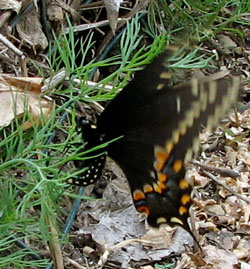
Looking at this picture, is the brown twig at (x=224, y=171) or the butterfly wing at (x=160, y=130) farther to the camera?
the brown twig at (x=224, y=171)

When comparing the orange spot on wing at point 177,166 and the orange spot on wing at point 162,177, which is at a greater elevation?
the orange spot on wing at point 177,166

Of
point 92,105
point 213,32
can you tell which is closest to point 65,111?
point 92,105

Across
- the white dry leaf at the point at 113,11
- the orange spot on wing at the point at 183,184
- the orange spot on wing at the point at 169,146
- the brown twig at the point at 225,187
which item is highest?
the white dry leaf at the point at 113,11

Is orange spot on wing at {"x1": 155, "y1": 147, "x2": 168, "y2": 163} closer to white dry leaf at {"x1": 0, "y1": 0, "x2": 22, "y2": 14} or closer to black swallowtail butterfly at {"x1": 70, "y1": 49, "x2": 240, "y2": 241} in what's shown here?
black swallowtail butterfly at {"x1": 70, "y1": 49, "x2": 240, "y2": 241}

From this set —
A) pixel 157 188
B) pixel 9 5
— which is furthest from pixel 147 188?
pixel 9 5

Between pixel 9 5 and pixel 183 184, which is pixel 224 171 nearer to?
pixel 183 184

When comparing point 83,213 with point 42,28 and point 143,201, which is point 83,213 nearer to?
point 143,201

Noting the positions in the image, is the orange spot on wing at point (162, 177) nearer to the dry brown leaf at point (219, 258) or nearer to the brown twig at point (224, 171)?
the dry brown leaf at point (219, 258)

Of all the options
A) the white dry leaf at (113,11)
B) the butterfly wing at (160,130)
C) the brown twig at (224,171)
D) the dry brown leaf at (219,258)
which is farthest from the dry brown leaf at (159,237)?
the white dry leaf at (113,11)
